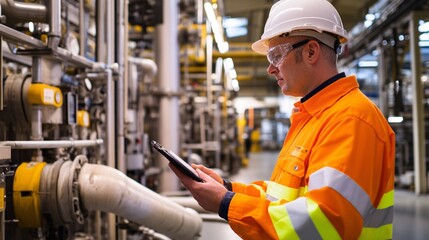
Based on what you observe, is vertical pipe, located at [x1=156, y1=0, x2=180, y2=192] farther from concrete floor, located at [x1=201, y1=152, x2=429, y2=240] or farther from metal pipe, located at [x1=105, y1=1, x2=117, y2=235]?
metal pipe, located at [x1=105, y1=1, x2=117, y2=235]

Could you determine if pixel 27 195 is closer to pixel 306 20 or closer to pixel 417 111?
pixel 306 20

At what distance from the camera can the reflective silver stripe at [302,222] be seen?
1355mm

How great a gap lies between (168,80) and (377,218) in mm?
4720

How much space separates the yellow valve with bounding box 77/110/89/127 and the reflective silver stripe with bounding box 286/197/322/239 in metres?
2.54

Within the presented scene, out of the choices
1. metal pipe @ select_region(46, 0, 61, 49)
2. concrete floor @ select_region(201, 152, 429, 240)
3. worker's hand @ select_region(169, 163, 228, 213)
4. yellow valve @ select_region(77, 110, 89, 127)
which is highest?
metal pipe @ select_region(46, 0, 61, 49)

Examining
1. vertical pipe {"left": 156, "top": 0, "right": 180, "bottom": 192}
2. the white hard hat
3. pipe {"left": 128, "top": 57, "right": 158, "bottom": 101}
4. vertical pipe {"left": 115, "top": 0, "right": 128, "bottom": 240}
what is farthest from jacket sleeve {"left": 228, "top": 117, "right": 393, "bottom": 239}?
vertical pipe {"left": 156, "top": 0, "right": 180, "bottom": 192}

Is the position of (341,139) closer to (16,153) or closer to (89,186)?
(89,186)

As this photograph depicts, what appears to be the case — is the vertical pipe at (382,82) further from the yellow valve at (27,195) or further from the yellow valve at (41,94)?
the yellow valve at (27,195)

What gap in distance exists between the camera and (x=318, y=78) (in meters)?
1.67

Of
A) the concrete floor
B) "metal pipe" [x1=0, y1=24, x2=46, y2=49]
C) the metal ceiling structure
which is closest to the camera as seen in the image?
"metal pipe" [x1=0, y1=24, x2=46, y2=49]

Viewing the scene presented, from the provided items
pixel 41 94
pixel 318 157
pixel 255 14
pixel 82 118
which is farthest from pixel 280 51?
pixel 255 14

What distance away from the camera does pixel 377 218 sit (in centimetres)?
154

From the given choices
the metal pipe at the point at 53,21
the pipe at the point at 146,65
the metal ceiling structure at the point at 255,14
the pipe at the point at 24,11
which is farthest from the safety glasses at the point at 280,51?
the metal ceiling structure at the point at 255,14

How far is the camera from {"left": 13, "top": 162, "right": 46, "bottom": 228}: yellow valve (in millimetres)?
2721
